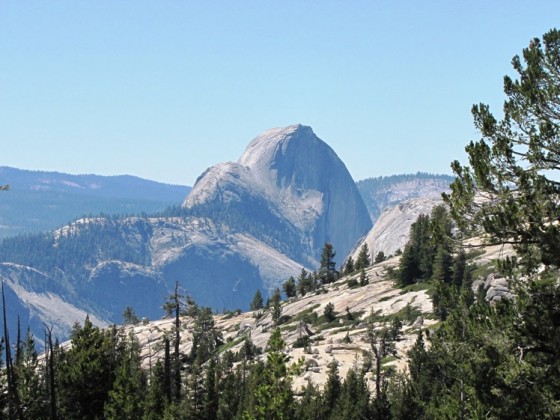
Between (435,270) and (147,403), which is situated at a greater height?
(435,270)

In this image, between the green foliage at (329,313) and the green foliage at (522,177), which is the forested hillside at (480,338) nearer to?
the green foliage at (522,177)

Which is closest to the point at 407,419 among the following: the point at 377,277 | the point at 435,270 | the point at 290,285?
the point at 435,270

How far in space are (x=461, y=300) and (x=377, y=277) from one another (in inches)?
5396

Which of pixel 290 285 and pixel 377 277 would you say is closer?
pixel 377 277

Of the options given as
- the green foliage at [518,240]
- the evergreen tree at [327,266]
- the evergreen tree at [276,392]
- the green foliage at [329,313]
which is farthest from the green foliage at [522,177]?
the evergreen tree at [327,266]

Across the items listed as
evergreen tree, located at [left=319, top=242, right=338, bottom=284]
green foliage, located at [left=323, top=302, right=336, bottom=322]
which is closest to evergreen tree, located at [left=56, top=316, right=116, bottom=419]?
green foliage, located at [left=323, top=302, right=336, bottom=322]

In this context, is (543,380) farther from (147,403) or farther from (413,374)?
(413,374)

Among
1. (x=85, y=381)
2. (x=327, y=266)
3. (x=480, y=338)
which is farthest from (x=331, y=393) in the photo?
(x=327, y=266)

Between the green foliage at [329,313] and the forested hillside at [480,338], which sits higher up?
the forested hillside at [480,338]

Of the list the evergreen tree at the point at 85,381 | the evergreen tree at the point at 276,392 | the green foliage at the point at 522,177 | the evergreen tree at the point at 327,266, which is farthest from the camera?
the evergreen tree at the point at 327,266

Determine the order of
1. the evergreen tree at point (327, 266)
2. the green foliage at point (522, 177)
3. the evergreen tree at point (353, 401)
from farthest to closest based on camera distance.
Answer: the evergreen tree at point (327, 266)
the evergreen tree at point (353, 401)
the green foliage at point (522, 177)

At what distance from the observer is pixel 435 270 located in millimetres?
117562

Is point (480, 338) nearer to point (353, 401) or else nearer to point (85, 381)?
point (85, 381)

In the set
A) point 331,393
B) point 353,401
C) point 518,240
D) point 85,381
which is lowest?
point 331,393
